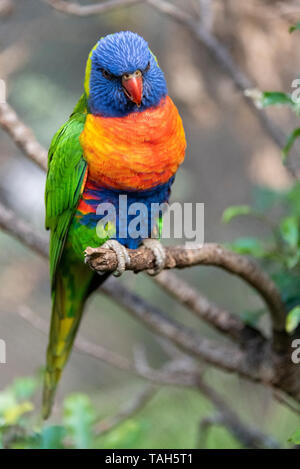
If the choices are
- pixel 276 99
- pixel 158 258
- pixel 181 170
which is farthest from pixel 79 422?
pixel 181 170

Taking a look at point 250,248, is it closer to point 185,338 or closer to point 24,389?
point 185,338

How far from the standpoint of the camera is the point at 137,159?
154 centimetres

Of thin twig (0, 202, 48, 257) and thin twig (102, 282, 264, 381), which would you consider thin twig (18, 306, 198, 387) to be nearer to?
thin twig (102, 282, 264, 381)

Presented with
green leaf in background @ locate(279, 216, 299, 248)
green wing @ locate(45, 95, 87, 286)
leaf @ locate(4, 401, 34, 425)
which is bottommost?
leaf @ locate(4, 401, 34, 425)

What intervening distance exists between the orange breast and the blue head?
0.03 m

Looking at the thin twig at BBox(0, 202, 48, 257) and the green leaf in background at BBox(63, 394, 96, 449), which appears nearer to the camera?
the green leaf in background at BBox(63, 394, 96, 449)

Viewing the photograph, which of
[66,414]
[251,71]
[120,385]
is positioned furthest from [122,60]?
[120,385]

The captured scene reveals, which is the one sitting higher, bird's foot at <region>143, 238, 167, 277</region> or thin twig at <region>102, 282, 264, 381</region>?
bird's foot at <region>143, 238, 167, 277</region>

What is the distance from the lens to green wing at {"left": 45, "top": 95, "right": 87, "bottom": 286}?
1.61 metres

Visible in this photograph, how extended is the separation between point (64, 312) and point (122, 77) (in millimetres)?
892

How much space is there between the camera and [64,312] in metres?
1.95

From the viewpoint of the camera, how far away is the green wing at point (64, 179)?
1612 mm

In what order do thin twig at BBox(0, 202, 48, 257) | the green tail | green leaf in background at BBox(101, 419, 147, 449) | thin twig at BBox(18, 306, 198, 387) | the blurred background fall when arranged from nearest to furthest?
green leaf in background at BBox(101, 419, 147, 449) < the green tail < thin twig at BBox(0, 202, 48, 257) < thin twig at BBox(18, 306, 198, 387) < the blurred background

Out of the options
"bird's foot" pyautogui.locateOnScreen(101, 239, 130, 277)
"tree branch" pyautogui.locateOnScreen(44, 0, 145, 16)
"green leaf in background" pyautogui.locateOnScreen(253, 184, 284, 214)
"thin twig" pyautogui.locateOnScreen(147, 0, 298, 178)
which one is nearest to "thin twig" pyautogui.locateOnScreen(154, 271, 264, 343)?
"bird's foot" pyautogui.locateOnScreen(101, 239, 130, 277)
